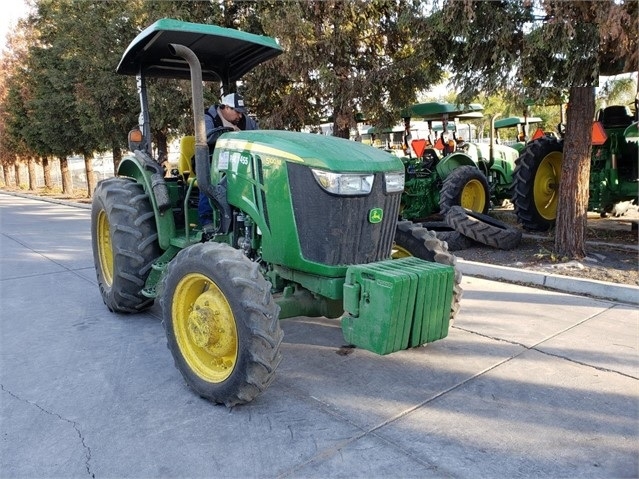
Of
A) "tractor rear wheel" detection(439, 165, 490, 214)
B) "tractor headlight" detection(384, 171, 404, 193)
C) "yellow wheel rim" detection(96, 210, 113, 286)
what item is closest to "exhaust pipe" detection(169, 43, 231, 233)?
"tractor headlight" detection(384, 171, 404, 193)

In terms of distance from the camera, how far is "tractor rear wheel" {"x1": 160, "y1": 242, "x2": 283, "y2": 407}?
302 cm

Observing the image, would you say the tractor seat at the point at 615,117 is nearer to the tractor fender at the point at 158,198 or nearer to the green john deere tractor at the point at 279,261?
the green john deere tractor at the point at 279,261

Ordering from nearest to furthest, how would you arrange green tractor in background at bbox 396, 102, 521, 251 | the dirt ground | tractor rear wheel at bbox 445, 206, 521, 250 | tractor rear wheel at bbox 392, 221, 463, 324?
tractor rear wheel at bbox 392, 221, 463, 324 < the dirt ground < tractor rear wheel at bbox 445, 206, 521, 250 < green tractor in background at bbox 396, 102, 521, 251

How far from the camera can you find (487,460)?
2.77 meters

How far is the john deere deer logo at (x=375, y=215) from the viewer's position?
3.52 m

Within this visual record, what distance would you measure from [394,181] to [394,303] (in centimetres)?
100

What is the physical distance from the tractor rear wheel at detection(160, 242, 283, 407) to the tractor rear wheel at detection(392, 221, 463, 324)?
157 centimetres

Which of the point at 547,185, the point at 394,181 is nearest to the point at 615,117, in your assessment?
the point at 547,185

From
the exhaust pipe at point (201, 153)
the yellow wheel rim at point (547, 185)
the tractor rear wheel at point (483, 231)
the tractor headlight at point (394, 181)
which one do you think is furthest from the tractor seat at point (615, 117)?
the exhaust pipe at point (201, 153)

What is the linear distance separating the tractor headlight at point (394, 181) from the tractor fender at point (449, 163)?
20.4 feet

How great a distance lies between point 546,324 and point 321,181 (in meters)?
2.77

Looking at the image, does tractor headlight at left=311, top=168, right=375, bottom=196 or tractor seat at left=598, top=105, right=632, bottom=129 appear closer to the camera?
tractor headlight at left=311, top=168, right=375, bottom=196

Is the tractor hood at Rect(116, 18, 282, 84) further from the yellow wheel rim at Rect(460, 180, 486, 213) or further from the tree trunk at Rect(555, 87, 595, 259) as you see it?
the yellow wheel rim at Rect(460, 180, 486, 213)

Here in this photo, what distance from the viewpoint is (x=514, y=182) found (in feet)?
28.2
